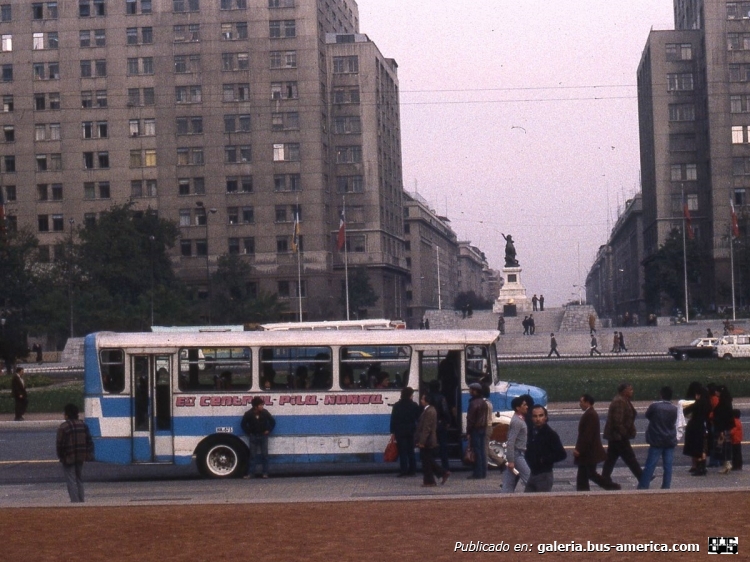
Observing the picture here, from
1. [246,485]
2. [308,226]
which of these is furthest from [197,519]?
[308,226]

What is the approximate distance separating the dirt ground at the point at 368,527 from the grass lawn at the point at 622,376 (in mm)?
21274

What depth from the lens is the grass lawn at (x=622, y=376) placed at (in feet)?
120

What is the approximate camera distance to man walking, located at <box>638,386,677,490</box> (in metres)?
15.9

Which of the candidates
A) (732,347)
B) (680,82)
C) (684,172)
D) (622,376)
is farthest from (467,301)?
(622,376)

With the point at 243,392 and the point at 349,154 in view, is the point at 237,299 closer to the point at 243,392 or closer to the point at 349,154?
the point at 349,154

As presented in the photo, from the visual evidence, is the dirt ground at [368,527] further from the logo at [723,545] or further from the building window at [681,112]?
the building window at [681,112]

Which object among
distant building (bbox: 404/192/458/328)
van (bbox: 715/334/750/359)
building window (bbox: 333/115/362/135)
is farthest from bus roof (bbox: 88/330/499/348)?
distant building (bbox: 404/192/458/328)

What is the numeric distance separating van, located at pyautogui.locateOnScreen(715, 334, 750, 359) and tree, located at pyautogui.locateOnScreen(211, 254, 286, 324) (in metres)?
31.5

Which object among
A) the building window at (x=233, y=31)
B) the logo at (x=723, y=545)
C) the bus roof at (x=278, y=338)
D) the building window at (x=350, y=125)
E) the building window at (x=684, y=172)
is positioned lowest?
the logo at (x=723, y=545)

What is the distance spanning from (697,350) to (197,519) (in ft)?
167

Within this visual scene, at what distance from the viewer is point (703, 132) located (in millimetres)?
109562

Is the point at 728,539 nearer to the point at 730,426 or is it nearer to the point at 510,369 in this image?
the point at 730,426

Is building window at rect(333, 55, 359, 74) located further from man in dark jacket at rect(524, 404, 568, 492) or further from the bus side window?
man in dark jacket at rect(524, 404, 568, 492)

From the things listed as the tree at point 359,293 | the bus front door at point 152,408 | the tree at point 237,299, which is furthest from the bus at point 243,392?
the tree at point 359,293
